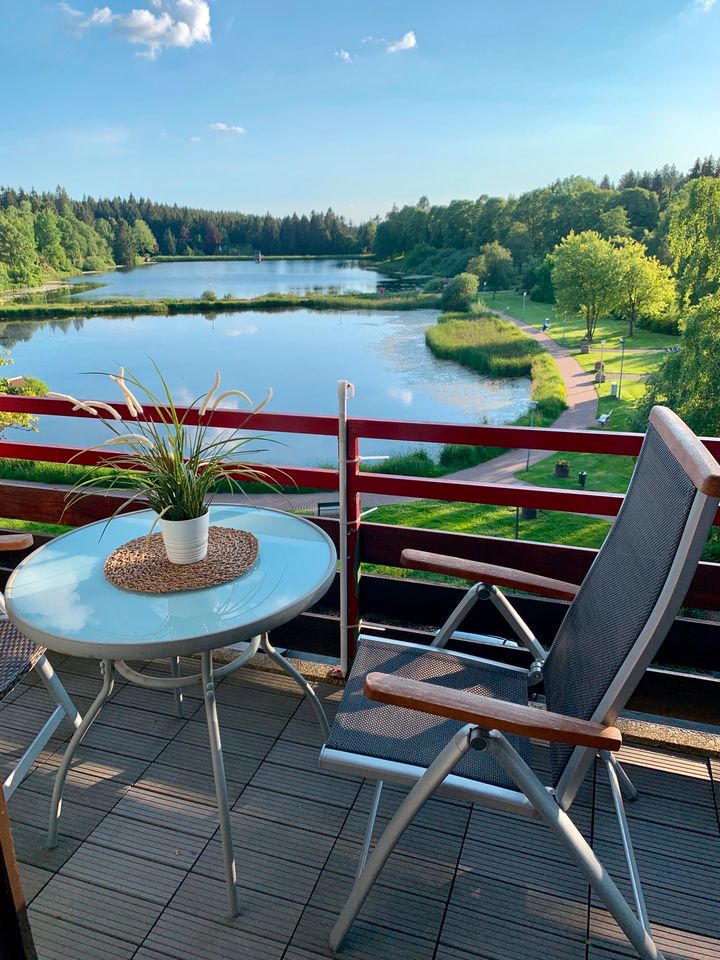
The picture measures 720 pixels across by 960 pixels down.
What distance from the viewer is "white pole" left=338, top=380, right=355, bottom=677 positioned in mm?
1808

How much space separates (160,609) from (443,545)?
982mm

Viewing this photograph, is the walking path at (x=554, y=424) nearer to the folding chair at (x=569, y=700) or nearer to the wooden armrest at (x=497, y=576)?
the wooden armrest at (x=497, y=576)

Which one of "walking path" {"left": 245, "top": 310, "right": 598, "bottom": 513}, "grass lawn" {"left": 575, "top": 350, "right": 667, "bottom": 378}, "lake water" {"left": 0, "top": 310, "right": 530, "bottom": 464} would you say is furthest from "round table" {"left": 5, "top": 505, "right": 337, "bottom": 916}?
"grass lawn" {"left": 575, "top": 350, "right": 667, "bottom": 378}

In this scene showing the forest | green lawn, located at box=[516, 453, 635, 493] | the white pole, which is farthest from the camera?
green lawn, located at box=[516, 453, 635, 493]

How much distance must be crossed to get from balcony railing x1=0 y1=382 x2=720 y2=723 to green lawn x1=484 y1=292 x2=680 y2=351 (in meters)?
36.0

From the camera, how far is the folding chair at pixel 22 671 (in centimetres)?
143

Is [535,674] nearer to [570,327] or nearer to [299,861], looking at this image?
[299,861]

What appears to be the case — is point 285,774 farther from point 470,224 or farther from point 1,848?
point 470,224

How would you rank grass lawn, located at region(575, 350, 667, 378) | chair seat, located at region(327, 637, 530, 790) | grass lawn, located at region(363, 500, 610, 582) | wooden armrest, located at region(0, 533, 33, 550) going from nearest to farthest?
chair seat, located at region(327, 637, 530, 790) → wooden armrest, located at region(0, 533, 33, 550) → grass lawn, located at region(363, 500, 610, 582) → grass lawn, located at region(575, 350, 667, 378)

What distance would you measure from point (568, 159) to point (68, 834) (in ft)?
163

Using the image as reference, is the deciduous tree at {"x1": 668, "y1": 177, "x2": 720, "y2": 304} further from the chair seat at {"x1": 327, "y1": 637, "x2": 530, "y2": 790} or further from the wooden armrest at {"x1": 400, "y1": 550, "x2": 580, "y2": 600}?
the chair seat at {"x1": 327, "y1": 637, "x2": 530, "y2": 790}

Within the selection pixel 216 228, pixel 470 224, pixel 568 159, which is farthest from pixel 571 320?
pixel 216 228

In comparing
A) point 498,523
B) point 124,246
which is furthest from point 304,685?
point 124,246

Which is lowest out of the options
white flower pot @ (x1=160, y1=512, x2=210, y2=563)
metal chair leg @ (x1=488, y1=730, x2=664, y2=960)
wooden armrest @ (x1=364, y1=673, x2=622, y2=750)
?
metal chair leg @ (x1=488, y1=730, x2=664, y2=960)
